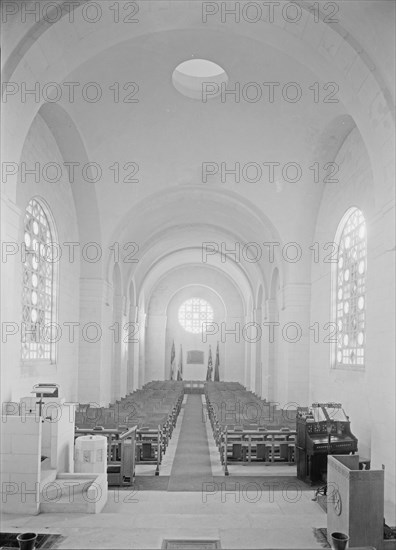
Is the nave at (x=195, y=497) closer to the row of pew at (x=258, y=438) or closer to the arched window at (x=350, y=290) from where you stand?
the row of pew at (x=258, y=438)

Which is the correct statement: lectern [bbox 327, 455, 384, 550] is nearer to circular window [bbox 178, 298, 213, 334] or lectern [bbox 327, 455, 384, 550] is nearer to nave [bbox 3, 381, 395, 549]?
nave [bbox 3, 381, 395, 549]

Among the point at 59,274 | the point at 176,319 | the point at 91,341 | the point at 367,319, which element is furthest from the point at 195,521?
the point at 176,319

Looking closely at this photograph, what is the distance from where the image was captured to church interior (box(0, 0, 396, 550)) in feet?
25.8

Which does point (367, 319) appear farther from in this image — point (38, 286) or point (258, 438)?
point (38, 286)

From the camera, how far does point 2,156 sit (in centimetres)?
845

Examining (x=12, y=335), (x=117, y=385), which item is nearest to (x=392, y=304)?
(x=12, y=335)

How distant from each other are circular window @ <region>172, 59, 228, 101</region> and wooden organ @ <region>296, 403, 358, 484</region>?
288 inches

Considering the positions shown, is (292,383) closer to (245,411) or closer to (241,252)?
(245,411)

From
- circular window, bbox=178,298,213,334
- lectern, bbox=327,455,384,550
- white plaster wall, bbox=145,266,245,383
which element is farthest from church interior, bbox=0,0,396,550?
circular window, bbox=178,298,213,334

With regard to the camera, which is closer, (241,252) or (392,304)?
(392,304)

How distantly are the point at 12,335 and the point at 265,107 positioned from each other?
7.97 m

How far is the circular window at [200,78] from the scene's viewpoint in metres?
13.1

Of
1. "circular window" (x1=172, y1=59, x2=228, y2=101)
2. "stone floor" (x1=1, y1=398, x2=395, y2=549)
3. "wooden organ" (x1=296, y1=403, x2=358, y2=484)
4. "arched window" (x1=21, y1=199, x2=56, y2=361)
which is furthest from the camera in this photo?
"circular window" (x1=172, y1=59, x2=228, y2=101)

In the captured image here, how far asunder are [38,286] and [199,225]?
424 inches
